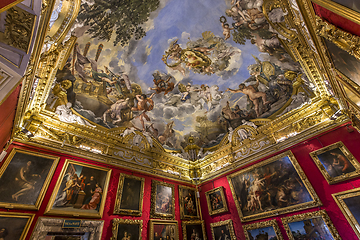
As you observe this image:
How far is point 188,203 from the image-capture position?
1173cm

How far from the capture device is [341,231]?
669 cm

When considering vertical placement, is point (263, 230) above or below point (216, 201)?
below

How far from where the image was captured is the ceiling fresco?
30.3 ft

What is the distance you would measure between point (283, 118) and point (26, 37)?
37.7 ft

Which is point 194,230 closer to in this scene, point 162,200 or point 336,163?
point 162,200

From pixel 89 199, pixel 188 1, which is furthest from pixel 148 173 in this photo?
pixel 188 1

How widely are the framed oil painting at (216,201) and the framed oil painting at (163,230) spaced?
2.53 metres

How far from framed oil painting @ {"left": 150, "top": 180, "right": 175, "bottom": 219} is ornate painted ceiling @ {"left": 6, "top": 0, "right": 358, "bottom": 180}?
1.20m

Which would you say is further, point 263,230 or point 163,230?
point 163,230

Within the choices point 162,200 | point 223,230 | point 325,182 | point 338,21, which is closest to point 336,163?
point 325,182

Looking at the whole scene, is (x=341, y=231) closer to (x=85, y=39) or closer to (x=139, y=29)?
(x=139, y=29)

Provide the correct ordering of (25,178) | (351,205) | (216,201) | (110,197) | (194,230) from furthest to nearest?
(216,201), (194,230), (110,197), (25,178), (351,205)

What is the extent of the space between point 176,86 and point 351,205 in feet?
35.3

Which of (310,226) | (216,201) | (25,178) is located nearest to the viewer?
(25,178)
